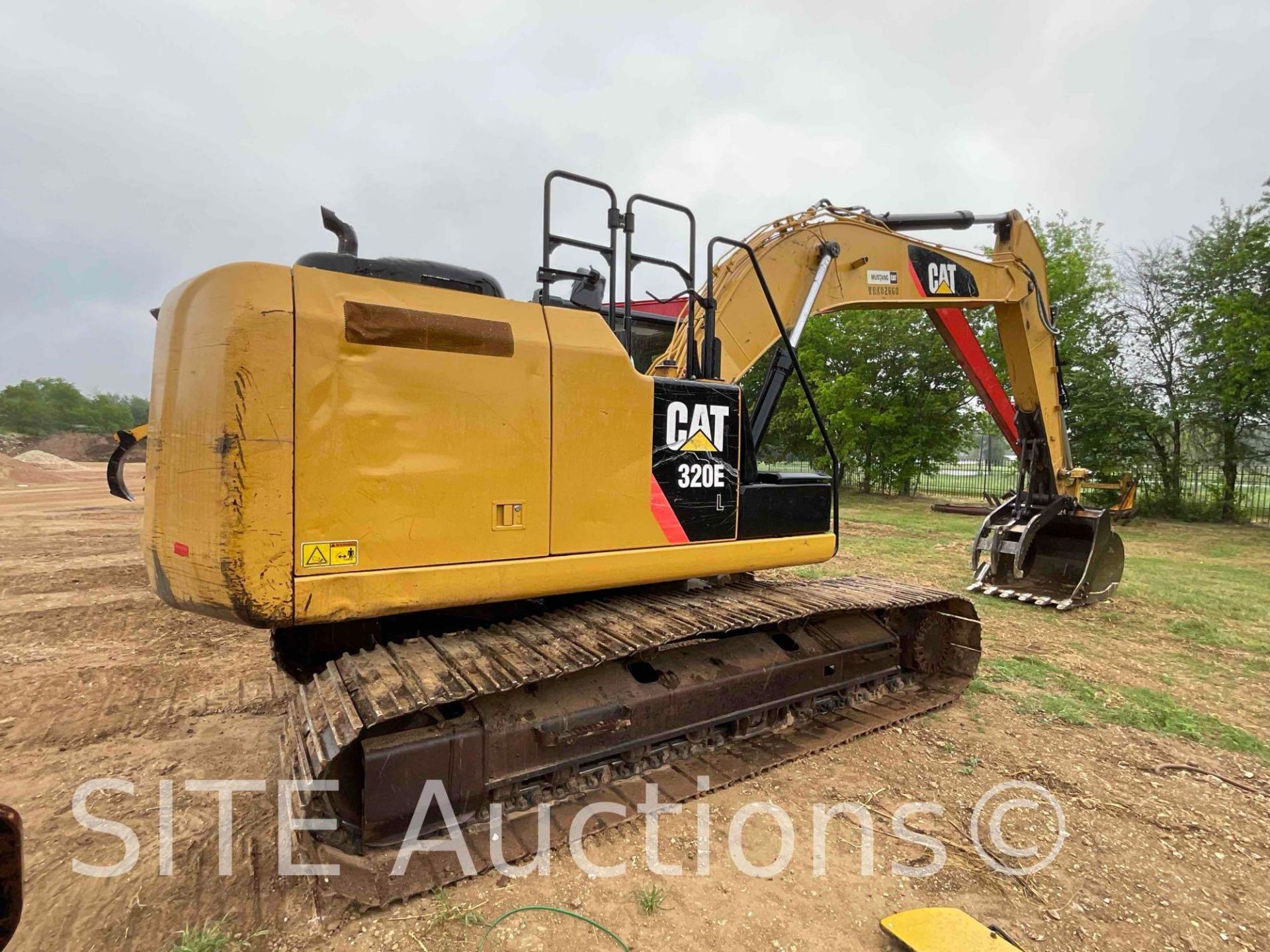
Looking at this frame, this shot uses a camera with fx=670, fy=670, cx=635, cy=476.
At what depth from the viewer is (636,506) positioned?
3.24 meters

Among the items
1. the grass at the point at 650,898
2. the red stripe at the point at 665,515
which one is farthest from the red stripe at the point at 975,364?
the grass at the point at 650,898

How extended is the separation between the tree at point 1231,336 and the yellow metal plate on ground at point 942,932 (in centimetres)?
1758

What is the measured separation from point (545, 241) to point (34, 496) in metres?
23.1

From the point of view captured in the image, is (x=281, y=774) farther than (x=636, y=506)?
Yes

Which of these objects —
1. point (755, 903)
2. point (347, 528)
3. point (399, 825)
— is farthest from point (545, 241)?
point (755, 903)

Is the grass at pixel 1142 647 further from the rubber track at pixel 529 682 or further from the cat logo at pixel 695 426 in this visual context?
the cat logo at pixel 695 426

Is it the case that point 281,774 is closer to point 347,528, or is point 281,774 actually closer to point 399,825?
point 399,825

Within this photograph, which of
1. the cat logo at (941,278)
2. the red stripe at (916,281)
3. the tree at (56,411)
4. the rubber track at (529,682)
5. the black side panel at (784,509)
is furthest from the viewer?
the tree at (56,411)

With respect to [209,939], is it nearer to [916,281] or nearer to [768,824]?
[768,824]

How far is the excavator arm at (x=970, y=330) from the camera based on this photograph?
4410 mm

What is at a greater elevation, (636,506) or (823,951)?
(636,506)

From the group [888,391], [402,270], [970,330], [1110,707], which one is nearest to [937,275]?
[970,330]

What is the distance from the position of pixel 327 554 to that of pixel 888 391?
73.1 ft

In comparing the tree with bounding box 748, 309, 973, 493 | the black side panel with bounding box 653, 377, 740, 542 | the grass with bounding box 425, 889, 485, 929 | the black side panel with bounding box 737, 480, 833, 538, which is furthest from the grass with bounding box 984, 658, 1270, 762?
the tree with bounding box 748, 309, 973, 493
